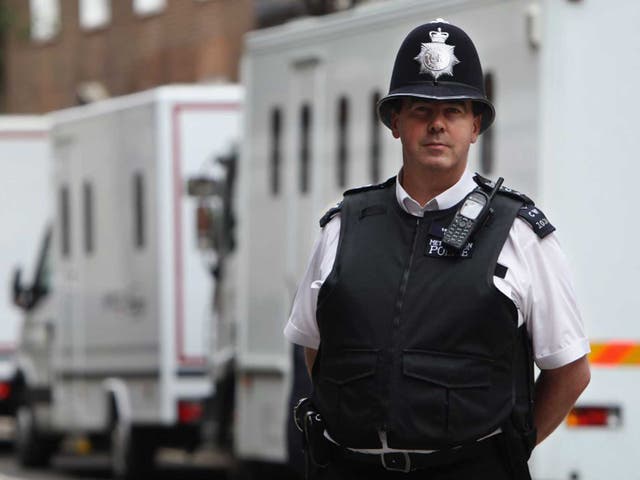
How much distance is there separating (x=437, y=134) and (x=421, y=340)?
0.47m

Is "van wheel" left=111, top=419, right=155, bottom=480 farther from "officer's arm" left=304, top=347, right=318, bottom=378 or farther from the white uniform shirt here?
the white uniform shirt

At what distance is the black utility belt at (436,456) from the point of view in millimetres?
4453

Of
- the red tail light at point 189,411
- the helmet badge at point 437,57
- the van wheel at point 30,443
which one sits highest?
the helmet badge at point 437,57

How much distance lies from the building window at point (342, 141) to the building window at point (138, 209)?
15.8 feet

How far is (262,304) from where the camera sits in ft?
39.4

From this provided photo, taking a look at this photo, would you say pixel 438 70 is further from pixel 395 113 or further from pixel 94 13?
pixel 94 13

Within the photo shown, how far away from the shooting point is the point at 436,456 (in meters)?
4.46

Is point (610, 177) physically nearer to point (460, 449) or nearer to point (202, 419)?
point (460, 449)

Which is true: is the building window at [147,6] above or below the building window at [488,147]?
above

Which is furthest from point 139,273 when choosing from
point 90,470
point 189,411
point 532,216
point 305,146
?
point 532,216

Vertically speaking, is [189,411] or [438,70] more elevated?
[438,70]

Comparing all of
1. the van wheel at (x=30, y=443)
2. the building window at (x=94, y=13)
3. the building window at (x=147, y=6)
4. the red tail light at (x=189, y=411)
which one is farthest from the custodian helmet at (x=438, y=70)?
the building window at (x=94, y=13)

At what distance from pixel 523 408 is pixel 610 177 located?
4.21m

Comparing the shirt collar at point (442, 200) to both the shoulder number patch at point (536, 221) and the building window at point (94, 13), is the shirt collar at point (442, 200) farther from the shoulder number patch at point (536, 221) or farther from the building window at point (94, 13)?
the building window at point (94, 13)
